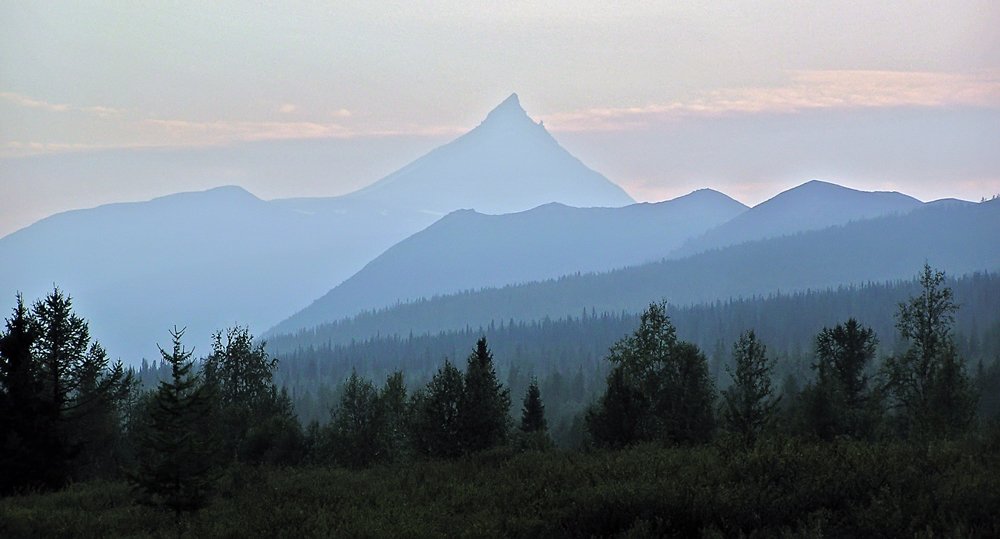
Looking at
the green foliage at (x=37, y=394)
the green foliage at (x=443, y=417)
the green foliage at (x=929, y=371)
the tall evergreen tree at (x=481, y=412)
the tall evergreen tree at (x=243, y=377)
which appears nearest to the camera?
the green foliage at (x=37, y=394)

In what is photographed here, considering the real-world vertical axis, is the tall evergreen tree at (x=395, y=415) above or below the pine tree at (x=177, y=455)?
below

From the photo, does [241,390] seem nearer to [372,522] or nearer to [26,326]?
[26,326]

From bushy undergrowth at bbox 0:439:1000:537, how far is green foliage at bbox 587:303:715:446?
64.8ft

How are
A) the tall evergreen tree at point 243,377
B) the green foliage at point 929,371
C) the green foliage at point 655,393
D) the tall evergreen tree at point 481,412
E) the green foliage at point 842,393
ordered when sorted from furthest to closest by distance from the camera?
the tall evergreen tree at point 243,377 < the green foliage at point 929,371 < the tall evergreen tree at point 481,412 < the green foliage at point 655,393 < the green foliage at point 842,393

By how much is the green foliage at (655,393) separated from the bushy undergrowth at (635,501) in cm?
1976

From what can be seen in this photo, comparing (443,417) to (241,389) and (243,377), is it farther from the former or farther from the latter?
(243,377)

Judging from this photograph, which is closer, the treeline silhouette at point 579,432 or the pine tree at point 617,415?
the treeline silhouette at point 579,432

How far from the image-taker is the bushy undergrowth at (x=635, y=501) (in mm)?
12734

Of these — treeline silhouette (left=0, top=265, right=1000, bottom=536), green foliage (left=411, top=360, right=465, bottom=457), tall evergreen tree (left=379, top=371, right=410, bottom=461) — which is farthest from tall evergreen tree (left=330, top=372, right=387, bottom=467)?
green foliage (left=411, top=360, right=465, bottom=457)

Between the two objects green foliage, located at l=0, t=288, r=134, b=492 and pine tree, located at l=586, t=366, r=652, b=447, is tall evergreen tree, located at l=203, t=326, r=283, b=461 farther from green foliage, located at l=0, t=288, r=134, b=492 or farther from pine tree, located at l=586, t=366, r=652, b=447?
pine tree, located at l=586, t=366, r=652, b=447

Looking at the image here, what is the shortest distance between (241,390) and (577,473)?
53.7 meters

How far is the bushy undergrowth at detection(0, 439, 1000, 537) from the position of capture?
12734 mm

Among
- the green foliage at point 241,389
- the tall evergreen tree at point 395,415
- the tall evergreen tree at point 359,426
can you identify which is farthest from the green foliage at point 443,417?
the tall evergreen tree at point 395,415

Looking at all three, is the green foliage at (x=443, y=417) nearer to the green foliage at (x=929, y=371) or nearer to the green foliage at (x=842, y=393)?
the green foliage at (x=842, y=393)
